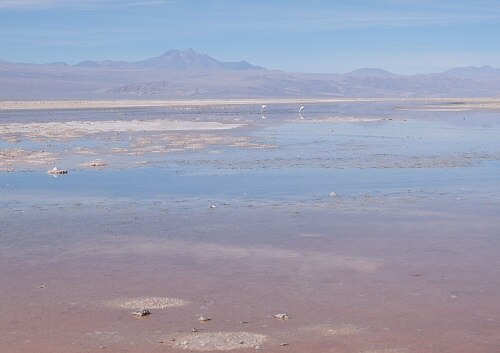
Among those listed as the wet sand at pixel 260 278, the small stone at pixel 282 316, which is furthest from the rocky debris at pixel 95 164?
the small stone at pixel 282 316

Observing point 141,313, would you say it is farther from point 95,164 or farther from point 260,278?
point 95,164

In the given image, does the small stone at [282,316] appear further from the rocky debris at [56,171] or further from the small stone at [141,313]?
the rocky debris at [56,171]

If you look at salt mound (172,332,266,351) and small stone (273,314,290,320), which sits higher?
small stone (273,314,290,320)

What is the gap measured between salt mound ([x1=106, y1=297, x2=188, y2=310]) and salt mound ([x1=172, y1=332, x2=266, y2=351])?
1062 millimetres

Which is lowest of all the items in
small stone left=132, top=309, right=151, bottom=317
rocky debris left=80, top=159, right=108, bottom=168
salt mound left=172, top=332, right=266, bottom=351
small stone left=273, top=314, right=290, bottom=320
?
salt mound left=172, top=332, right=266, bottom=351

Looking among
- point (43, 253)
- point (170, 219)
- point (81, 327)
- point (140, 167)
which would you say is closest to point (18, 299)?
point (81, 327)

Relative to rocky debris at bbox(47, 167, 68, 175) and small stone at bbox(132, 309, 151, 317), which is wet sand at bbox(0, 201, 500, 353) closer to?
small stone at bbox(132, 309, 151, 317)

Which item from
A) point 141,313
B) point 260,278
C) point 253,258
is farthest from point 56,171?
point 141,313

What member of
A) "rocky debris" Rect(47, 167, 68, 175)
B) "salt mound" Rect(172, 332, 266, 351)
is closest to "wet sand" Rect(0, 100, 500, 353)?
"salt mound" Rect(172, 332, 266, 351)

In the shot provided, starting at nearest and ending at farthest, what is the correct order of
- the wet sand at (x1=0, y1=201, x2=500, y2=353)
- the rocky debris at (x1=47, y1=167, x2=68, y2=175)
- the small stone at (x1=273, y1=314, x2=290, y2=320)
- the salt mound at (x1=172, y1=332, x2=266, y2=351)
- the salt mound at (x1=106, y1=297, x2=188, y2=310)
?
the salt mound at (x1=172, y1=332, x2=266, y2=351), the wet sand at (x1=0, y1=201, x2=500, y2=353), the small stone at (x1=273, y1=314, x2=290, y2=320), the salt mound at (x1=106, y1=297, x2=188, y2=310), the rocky debris at (x1=47, y1=167, x2=68, y2=175)

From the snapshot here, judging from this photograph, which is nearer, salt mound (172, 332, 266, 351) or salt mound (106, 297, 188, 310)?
salt mound (172, 332, 266, 351)

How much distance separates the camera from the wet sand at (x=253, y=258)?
8148mm

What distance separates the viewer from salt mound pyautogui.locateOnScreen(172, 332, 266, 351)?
7.74 m

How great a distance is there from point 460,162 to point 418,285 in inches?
556
